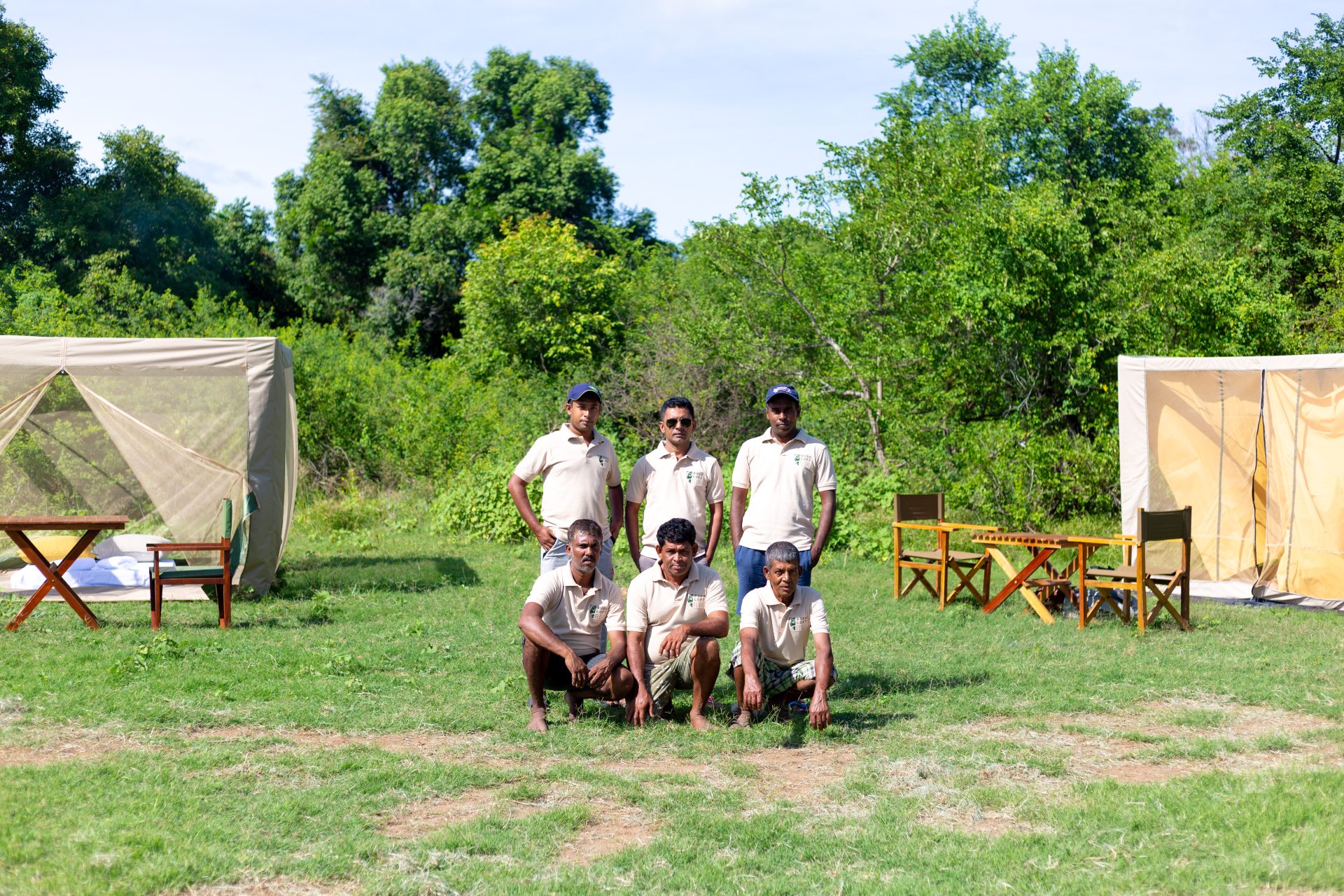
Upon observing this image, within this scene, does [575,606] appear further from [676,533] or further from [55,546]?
[55,546]

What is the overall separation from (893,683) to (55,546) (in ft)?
25.9

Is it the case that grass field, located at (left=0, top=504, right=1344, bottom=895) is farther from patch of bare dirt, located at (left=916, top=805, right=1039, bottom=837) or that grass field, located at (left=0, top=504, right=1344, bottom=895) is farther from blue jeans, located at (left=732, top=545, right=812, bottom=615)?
blue jeans, located at (left=732, top=545, right=812, bottom=615)

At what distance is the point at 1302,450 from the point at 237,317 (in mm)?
18894

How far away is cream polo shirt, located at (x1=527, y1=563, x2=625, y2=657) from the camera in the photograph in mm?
5852

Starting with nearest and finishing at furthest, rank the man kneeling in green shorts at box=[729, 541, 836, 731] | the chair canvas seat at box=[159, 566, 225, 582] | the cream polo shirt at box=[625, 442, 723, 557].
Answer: the man kneeling in green shorts at box=[729, 541, 836, 731]
the cream polo shirt at box=[625, 442, 723, 557]
the chair canvas seat at box=[159, 566, 225, 582]

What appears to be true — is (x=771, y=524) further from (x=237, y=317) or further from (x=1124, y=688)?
(x=237, y=317)

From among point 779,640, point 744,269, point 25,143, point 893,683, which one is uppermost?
point 25,143

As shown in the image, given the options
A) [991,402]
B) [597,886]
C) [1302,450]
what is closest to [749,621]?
[597,886]

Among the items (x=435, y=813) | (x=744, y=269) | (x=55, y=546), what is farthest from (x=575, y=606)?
(x=744, y=269)

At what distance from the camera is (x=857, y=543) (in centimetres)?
1326

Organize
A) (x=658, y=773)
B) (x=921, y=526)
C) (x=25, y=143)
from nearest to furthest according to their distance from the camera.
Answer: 1. (x=658, y=773)
2. (x=921, y=526)
3. (x=25, y=143)

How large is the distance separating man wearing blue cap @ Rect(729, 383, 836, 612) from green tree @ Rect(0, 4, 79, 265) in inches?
862

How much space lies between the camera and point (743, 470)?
261 inches

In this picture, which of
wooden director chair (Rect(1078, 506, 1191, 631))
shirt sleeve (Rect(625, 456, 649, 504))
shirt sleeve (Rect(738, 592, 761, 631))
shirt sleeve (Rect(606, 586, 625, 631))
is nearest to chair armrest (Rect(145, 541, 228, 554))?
shirt sleeve (Rect(625, 456, 649, 504))
